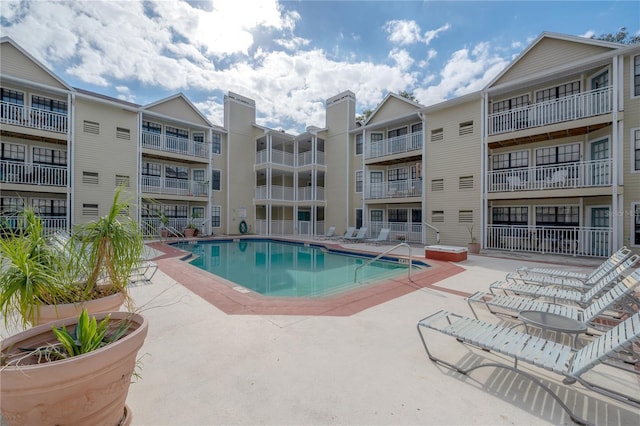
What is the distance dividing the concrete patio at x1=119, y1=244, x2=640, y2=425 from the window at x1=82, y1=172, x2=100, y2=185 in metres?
15.7

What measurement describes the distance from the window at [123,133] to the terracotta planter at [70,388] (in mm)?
18366

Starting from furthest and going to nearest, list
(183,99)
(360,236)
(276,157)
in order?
(276,157)
(183,99)
(360,236)

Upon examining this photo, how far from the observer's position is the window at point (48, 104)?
1460 cm

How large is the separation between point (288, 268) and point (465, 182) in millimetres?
10399

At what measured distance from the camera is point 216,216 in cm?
2055

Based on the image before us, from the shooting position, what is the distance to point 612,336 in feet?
8.50

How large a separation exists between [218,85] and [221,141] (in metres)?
4.10

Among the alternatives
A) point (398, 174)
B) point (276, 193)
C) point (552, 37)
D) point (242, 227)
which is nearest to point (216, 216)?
point (242, 227)

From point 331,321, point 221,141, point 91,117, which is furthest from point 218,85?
point 331,321

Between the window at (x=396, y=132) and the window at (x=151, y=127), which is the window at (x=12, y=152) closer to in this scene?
the window at (x=151, y=127)

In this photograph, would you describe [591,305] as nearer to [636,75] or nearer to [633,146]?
[633,146]

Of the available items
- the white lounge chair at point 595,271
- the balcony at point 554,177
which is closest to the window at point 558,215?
the balcony at point 554,177

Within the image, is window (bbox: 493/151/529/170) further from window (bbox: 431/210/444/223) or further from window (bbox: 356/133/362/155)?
window (bbox: 356/133/362/155)

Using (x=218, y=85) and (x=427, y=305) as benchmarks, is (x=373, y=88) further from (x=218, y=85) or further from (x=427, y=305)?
(x=427, y=305)
